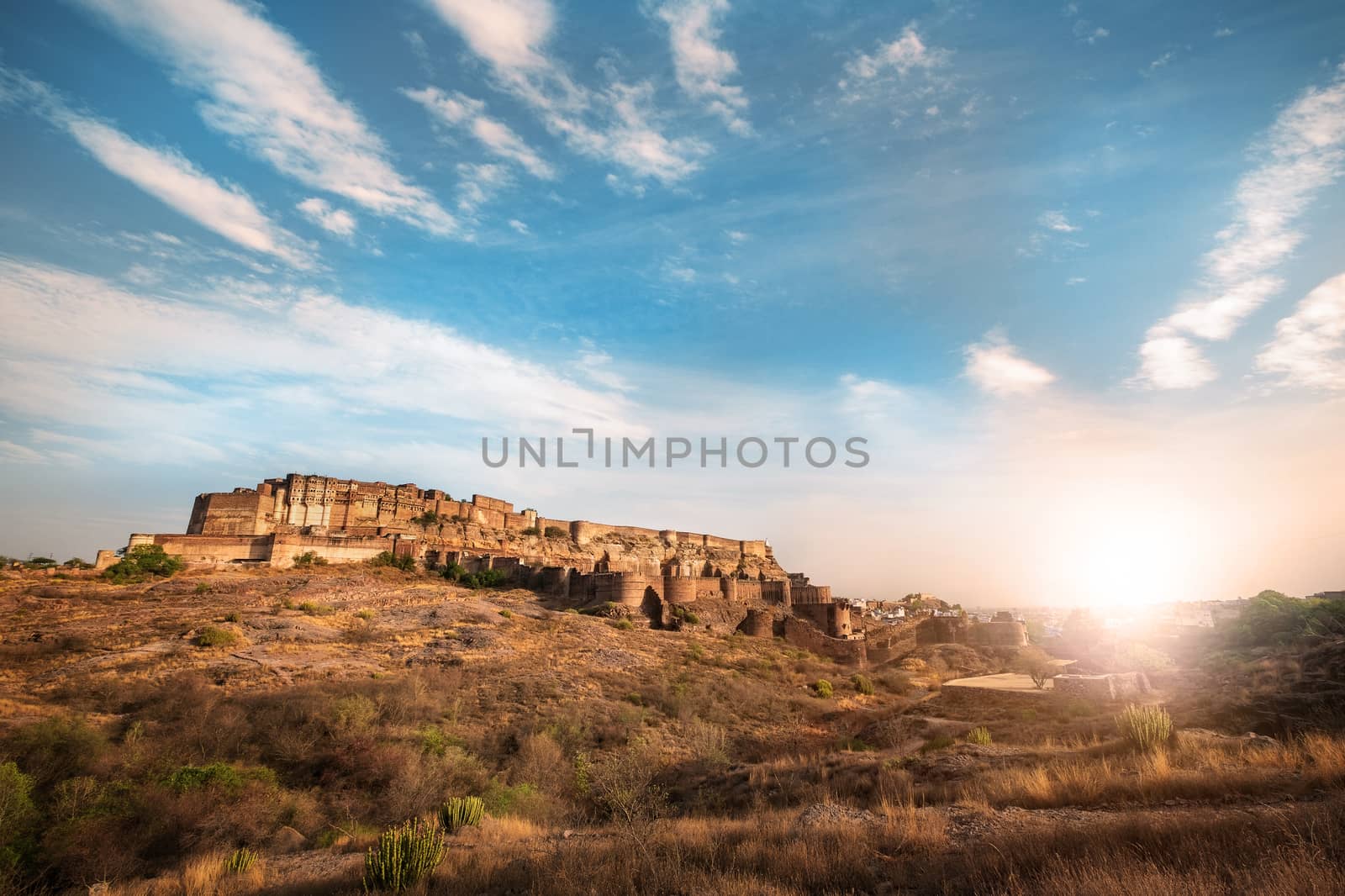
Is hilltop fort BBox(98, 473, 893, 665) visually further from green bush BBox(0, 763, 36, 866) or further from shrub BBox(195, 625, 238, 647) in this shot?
green bush BBox(0, 763, 36, 866)

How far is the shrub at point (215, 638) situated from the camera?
20.0 metres

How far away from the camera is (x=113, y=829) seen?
32.0 ft

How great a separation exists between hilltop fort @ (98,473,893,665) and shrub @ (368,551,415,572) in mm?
289

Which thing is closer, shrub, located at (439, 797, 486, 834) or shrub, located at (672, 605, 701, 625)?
shrub, located at (439, 797, 486, 834)

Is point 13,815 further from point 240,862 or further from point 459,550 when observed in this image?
point 459,550

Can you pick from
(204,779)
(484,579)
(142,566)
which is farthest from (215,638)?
(484,579)

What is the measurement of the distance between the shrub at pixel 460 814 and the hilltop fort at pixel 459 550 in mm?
26874

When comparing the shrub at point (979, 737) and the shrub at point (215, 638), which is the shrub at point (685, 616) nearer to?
the shrub at point (215, 638)

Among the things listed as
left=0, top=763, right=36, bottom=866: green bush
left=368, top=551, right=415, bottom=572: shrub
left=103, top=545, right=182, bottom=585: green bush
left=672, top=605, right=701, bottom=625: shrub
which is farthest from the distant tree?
left=103, top=545, right=182, bottom=585: green bush

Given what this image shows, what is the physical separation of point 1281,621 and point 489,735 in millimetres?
37043

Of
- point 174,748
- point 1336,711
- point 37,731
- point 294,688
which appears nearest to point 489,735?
point 294,688

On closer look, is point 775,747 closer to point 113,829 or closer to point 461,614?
point 113,829

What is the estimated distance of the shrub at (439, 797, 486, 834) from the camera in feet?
32.9

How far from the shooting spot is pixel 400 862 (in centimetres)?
695
